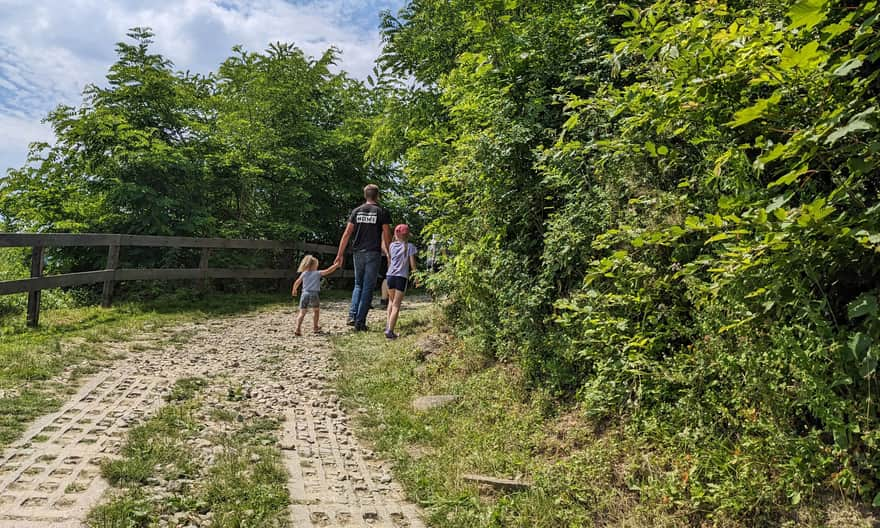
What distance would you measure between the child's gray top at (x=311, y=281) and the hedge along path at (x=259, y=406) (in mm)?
1523

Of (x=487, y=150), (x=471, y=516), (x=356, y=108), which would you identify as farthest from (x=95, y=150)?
(x=471, y=516)

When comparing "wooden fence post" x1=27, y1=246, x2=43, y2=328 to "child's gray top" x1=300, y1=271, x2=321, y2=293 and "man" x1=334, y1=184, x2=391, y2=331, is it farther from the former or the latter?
"man" x1=334, y1=184, x2=391, y2=331

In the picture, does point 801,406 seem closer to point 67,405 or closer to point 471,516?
point 471,516

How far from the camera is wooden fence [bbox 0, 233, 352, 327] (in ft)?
24.1

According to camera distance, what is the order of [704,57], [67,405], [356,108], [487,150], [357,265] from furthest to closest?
[356,108] < [357,265] < [487,150] < [67,405] < [704,57]

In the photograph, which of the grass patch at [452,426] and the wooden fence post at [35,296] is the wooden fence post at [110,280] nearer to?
the wooden fence post at [35,296]

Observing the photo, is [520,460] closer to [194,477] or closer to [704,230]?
[704,230]

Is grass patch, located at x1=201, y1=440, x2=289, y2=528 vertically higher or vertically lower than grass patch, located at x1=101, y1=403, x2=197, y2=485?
higher

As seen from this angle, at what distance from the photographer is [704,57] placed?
2586mm

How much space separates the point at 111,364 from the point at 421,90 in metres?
8.06

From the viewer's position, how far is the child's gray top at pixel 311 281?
353 inches

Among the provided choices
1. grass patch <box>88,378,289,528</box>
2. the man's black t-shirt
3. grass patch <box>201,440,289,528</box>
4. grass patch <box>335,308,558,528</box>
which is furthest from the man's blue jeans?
grass patch <box>201,440,289,528</box>

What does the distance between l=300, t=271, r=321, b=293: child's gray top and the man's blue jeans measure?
0.62 m

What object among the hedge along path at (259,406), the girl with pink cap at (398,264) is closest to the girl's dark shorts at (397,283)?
the girl with pink cap at (398,264)
